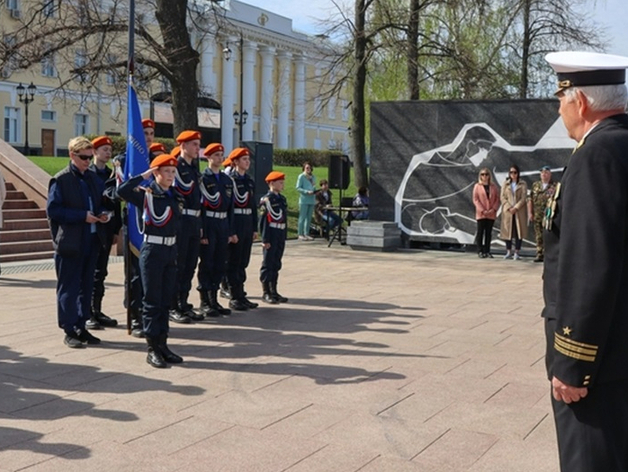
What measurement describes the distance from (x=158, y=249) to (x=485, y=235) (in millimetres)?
11481

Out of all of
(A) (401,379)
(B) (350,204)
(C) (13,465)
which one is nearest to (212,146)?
(A) (401,379)

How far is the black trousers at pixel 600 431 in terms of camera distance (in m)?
2.81

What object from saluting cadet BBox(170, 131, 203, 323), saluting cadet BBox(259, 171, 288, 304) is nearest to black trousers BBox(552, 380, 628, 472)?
saluting cadet BBox(170, 131, 203, 323)

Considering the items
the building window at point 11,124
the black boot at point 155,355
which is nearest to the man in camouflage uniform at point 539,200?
the black boot at point 155,355

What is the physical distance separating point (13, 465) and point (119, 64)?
14.8 m

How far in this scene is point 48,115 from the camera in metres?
56.3

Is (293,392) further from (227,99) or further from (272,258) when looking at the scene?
(227,99)

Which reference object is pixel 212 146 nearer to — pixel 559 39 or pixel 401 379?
pixel 401 379

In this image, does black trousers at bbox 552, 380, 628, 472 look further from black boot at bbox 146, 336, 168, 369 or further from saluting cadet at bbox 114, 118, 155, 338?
saluting cadet at bbox 114, 118, 155, 338

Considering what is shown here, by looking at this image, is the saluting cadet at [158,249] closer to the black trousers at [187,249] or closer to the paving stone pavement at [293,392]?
the paving stone pavement at [293,392]

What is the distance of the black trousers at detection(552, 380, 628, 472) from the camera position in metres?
2.81

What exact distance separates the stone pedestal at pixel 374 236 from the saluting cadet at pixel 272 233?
25.9ft

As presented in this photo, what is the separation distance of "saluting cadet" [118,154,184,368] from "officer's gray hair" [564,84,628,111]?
477 cm

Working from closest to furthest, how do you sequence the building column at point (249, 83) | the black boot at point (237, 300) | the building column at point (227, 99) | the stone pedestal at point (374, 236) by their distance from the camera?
the black boot at point (237, 300), the stone pedestal at point (374, 236), the building column at point (227, 99), the building column at point (249, 83)
